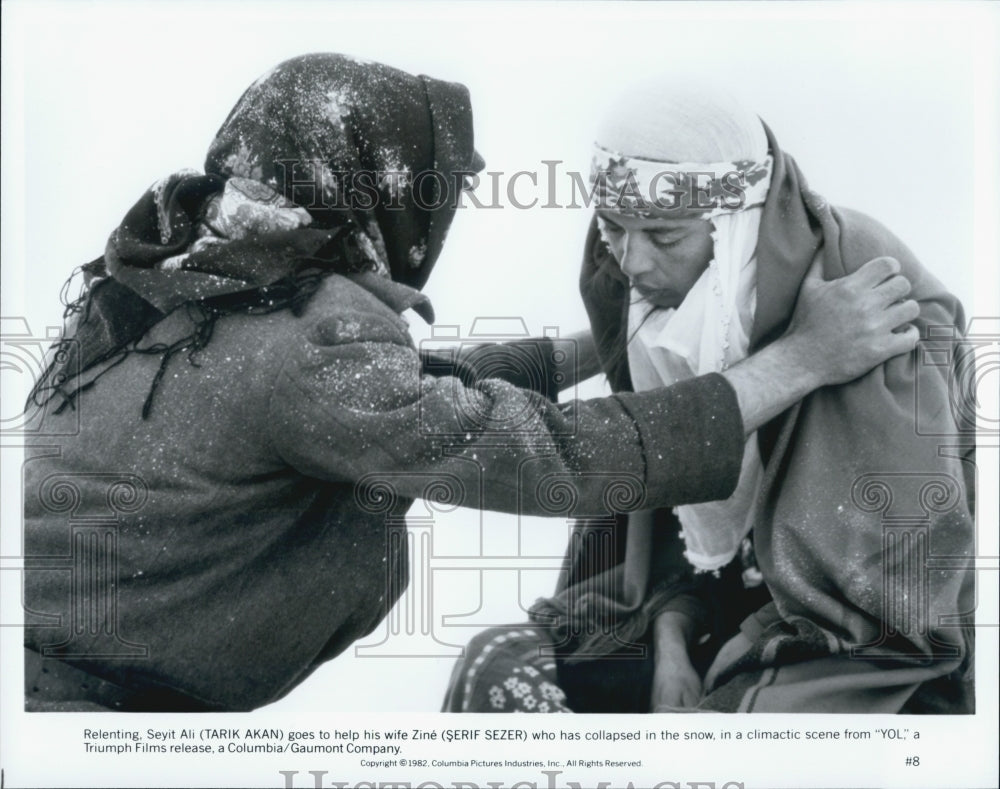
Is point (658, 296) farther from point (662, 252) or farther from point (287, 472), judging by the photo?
point (287, 472)

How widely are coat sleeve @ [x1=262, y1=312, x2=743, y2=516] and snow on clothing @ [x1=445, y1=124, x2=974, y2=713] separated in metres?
0.21

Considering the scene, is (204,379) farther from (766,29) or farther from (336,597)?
(766,29)

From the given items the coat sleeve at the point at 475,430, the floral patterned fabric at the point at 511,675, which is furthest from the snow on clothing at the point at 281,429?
the floral patterned fabric at the point at 511,675

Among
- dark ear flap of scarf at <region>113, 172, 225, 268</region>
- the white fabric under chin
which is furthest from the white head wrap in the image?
dark ear flap of scarf at <region>113, 172, 225, 268</region>

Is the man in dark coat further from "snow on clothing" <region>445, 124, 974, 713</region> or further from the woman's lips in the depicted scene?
the woman's lips

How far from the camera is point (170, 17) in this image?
11.1 ft

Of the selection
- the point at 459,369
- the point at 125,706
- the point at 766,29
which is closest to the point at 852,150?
the point at 766,29

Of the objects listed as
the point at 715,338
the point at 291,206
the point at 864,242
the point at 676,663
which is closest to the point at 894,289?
the point at 864,242

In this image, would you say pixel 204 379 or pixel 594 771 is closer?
pixel 204 379

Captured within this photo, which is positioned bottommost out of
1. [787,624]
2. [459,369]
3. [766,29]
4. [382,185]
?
[787,624]

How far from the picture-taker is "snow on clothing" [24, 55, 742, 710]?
119 inches

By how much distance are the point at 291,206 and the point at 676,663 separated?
1391 mm

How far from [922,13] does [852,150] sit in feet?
1.29

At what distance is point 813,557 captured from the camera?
10.4 feet
